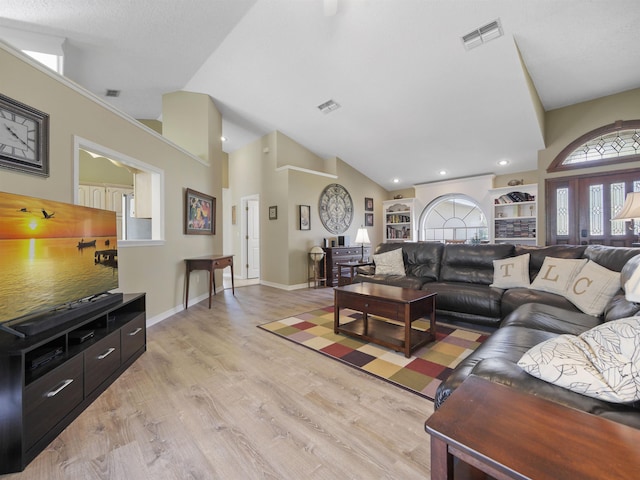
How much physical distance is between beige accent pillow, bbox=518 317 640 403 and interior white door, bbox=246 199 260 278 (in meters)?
6.21

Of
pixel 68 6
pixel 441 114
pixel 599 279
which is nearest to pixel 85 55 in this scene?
pixel 68 6

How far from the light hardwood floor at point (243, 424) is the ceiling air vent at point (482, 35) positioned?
146 inches

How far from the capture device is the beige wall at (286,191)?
5613mm

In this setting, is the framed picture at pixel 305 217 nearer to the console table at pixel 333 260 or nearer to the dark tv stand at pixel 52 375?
the console table at pixel 333 260

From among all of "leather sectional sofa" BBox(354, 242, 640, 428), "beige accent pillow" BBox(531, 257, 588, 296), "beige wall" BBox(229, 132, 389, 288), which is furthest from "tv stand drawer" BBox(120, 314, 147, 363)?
"beige accent pillow" BBox(531, 257, 588, 296)

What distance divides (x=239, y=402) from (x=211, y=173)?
4.11m

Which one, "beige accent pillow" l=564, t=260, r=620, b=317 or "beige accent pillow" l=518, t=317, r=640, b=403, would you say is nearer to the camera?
"beige accent pillow" l=518, t=317, r=640, b=403

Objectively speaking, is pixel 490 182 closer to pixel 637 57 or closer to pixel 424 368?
pixel 637 57

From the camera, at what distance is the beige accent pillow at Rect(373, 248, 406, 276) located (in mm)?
4043

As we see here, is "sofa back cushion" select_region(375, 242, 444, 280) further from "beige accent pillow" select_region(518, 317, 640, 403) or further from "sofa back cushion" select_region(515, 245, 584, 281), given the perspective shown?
"beige accent pillow" select_region(518, 317, 640, 403)

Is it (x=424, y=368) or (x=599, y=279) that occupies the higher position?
(x=599, y=279)

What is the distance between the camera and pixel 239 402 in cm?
180

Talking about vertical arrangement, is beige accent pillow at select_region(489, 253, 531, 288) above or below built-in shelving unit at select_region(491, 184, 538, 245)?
below

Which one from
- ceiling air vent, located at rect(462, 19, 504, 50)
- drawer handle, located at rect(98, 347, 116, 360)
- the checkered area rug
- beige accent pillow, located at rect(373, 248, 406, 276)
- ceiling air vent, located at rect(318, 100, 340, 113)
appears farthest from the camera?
ceiling air vent, located at rect(318, 100, 340, 113)
